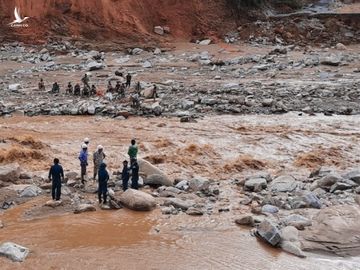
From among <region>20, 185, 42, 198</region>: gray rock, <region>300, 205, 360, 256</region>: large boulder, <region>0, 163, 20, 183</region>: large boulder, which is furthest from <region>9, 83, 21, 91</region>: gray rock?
<region>300, 205, 360, 256</region>: large boulder

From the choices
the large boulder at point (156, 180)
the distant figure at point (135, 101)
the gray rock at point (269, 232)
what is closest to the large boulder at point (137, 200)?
the large boulder at point (156, 180)

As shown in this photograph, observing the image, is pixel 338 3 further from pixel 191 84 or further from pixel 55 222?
pixel 55 222

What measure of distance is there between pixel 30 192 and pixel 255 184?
4.93 metres

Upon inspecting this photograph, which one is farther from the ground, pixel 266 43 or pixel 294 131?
pixel 266 43

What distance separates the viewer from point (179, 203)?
36.0 feet

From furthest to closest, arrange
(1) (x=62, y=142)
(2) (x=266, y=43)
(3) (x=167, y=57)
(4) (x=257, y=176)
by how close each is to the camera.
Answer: (2) (x=266, y=43) → (3) (x=167, y=57) → (1) (x=62, y=142) → (4) (x=257, y=176)

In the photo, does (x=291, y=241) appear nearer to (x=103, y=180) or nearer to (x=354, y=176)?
(x=103, y=180)

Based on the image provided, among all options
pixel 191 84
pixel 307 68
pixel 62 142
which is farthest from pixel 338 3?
pixel 62 142

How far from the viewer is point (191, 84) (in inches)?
916

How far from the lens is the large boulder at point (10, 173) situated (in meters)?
12.1

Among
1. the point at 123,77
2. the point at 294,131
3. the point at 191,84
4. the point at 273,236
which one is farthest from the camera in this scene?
the point at 123,77

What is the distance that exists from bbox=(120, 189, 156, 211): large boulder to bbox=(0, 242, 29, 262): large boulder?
2587 millimetres

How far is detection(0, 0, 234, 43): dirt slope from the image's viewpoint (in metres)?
32.5

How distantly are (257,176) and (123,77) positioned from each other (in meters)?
13.3
